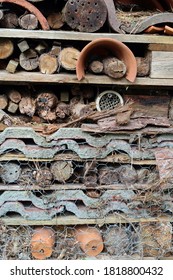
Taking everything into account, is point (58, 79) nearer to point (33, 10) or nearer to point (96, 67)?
point (96, 67)

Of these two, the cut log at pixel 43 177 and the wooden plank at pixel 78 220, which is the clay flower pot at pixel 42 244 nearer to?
the wooden plank at pixel 78 220

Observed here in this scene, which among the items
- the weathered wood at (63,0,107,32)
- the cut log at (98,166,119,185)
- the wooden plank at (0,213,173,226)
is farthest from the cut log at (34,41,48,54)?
the wooden plank at (0,213,173,226)

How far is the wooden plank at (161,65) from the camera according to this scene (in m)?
2.42

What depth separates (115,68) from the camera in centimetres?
236

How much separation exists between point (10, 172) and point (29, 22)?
960 mm

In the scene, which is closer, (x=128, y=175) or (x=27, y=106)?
(x=128, y=175)

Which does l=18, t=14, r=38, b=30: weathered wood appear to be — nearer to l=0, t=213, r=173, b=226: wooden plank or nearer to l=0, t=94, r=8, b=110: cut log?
l=0, t=94, r=8, b=110: cut log

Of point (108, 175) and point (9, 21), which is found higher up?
point (9, 21)

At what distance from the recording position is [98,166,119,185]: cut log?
7.97 ft

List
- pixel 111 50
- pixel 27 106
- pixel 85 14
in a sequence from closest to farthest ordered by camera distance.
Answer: pixel 85 14 < pixel 111 50 < pixel 27 106

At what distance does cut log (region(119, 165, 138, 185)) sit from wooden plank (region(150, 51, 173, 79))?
0.63 metres

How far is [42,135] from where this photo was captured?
2.34m

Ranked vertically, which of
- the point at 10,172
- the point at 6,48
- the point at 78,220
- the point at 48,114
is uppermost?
the point at 6,48

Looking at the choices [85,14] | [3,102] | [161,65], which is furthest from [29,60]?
[161,65]
